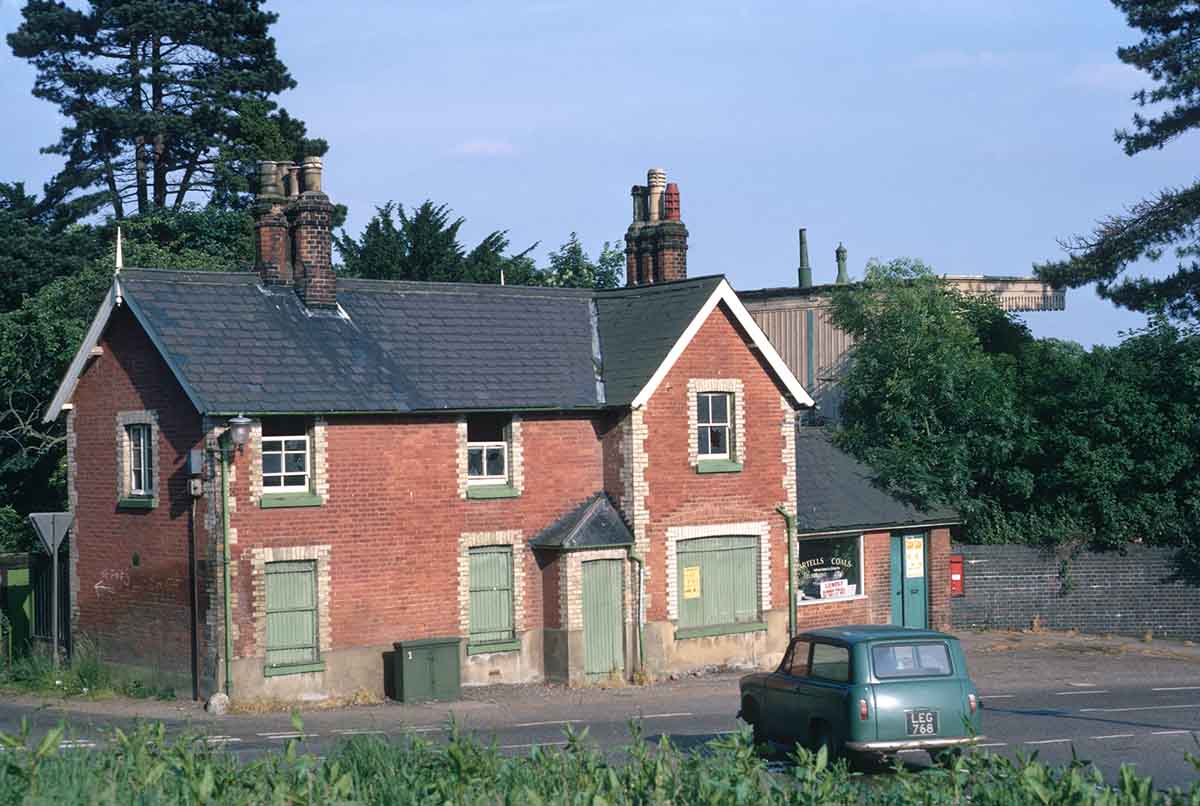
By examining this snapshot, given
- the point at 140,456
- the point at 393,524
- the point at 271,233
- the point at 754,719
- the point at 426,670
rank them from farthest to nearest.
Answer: the point at 271,233 < the point at 140,456 < the point at 393,524 < the point at 426,670 < the point at 754,719

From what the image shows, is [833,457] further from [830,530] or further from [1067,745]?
[1067,745]

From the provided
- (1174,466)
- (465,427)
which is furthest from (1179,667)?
(465,427)

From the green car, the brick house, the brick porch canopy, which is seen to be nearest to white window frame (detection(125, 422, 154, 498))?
the brick house

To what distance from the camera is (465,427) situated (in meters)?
28.3

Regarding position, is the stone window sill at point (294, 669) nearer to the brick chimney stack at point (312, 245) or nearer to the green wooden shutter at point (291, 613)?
the green wooden shutter at point (291, 613)

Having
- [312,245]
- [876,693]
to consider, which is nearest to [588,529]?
[312,245]

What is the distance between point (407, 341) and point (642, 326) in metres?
4.78

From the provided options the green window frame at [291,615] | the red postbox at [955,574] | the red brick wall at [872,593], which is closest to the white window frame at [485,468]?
the green window frame at [291,615]

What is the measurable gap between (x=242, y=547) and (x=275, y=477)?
1.35 meters

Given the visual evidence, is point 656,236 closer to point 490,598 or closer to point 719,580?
point 719,580

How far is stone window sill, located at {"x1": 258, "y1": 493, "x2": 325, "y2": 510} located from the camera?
26.0 metres

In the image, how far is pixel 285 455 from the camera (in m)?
26.4

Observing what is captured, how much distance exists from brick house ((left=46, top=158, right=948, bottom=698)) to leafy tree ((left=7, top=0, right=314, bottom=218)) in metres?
27.8

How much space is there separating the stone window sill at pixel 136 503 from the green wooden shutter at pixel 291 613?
266 cm
